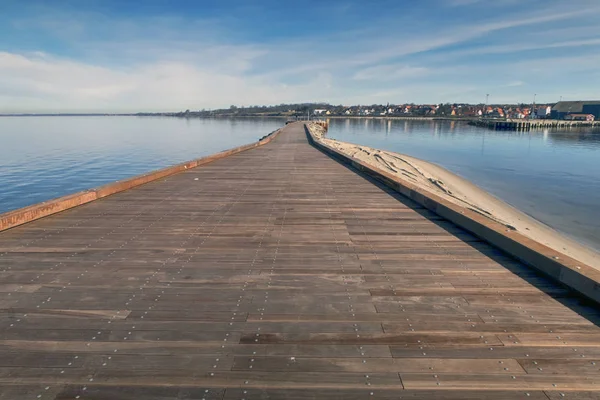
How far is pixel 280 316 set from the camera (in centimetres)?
353

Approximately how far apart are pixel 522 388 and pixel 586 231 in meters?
15.8

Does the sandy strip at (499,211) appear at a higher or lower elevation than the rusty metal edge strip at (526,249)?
lower

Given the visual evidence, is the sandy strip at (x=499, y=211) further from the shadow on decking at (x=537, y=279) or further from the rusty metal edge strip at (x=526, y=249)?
the shadow on decking at (x=537, y=279)

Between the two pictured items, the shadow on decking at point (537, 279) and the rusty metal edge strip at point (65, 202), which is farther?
the rusty metal edge strip at point (65, 202)

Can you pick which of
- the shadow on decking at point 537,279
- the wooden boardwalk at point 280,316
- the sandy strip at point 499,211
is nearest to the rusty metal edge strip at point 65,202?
the wooden boardwalk at point 280,316

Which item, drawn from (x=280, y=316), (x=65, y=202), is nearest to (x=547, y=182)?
(x=280, y=316)

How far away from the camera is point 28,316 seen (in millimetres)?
3453

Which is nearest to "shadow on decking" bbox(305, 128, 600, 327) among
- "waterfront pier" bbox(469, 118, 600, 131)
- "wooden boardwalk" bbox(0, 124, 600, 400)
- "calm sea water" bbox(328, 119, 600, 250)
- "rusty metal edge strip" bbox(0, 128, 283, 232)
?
"wooden boardwalk" bbox(0, 124, 600, 400)

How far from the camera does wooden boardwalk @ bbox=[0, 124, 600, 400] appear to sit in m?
2.67

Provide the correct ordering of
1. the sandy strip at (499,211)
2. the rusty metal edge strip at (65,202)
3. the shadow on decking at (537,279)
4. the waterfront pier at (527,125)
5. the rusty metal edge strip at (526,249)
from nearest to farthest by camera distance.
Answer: the shadow on decking at (537,279) < the rusty metal edge strip at (526,249) < the rusty metal edge strip at (65,202) < the sandy strip at (499,211) < the waterfront pier at (527,125)

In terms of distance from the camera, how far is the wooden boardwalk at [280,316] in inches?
105

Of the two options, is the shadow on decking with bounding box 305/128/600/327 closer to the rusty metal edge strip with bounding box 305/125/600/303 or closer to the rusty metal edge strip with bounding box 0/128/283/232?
the rusty metal edge strip with bounding box 305/125/600/303

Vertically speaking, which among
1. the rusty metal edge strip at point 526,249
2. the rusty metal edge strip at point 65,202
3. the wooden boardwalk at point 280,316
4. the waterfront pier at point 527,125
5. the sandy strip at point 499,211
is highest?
the waterfront pier at point 527,125

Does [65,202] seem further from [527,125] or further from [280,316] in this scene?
[527,125]
